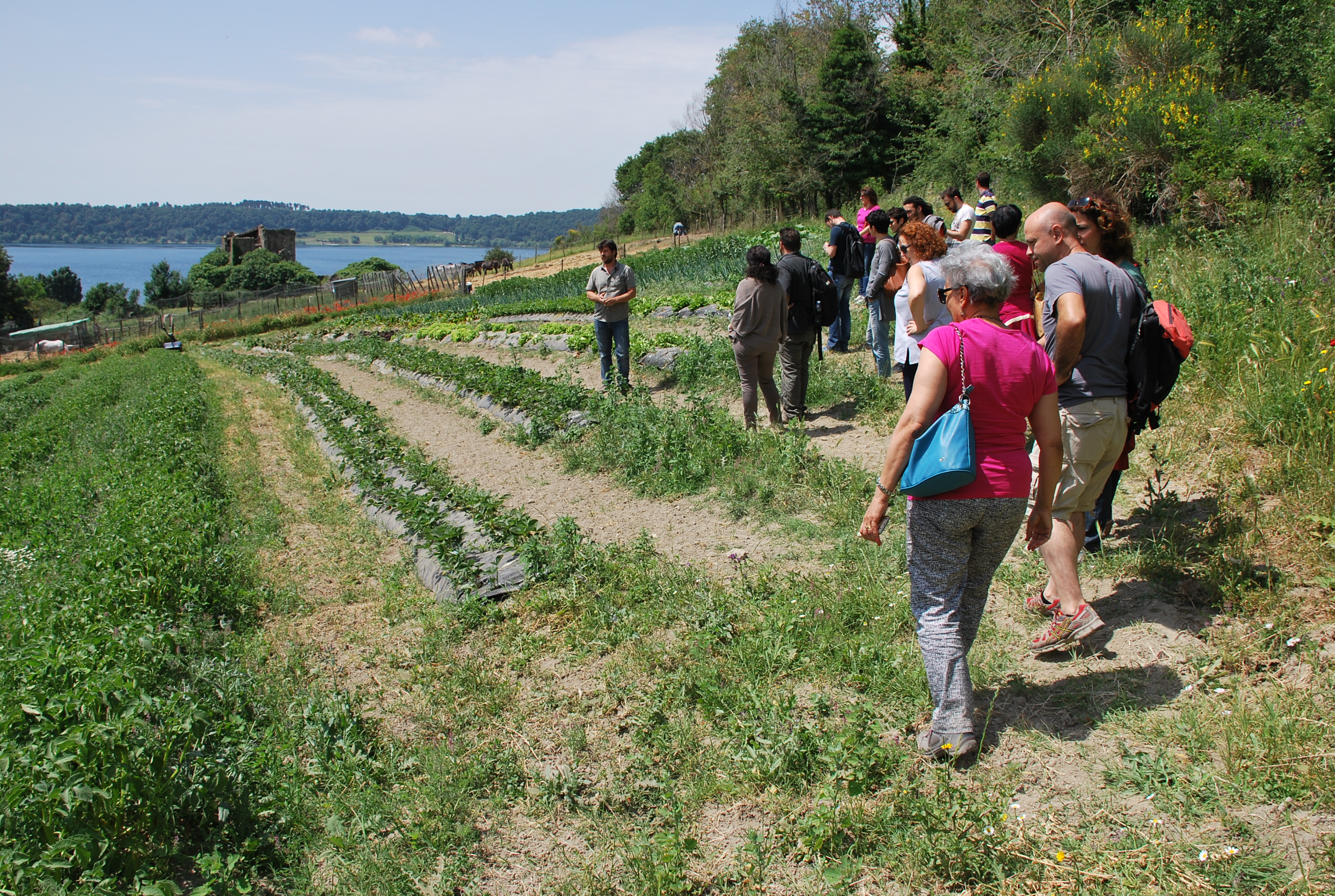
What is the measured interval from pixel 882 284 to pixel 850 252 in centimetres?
152

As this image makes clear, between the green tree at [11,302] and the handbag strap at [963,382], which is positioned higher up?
the green tree at [11,302]

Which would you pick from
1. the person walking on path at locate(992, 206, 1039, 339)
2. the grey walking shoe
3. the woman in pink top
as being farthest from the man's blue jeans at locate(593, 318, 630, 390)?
the grey walking shoe

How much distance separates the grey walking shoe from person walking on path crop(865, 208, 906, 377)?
14.3 feet

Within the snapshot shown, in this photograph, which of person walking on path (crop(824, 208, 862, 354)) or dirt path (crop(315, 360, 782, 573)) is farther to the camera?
person walking on path (crop(824, 208, 862, 354))

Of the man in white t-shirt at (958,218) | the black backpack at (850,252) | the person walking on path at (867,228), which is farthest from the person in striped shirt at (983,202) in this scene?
the black backpack at (850,252)

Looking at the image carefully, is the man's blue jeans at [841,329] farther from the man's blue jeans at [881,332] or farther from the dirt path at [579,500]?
the dirt path at [579,500]

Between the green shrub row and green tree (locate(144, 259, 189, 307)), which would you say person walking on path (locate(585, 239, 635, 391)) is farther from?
green tree (locate(144, 259, 189, 307))

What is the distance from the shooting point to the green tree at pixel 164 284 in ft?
286

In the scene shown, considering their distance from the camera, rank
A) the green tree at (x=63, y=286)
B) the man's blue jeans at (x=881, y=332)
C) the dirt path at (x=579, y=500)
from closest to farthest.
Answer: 1. the dirt path at (x=579, y=500)
2. the man's blue jeans at (x=881, y=332)
3. the green tree at (x=63, y=286)

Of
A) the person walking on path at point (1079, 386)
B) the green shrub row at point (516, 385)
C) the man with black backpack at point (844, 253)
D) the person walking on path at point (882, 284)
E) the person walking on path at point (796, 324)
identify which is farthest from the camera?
the man with black backpack at point (844, 253)

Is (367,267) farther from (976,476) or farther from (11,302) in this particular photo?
(976,476)

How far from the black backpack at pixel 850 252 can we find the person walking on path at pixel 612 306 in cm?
247

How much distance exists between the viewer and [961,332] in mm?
2955

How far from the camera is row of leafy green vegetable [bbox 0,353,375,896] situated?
276 centimetres
